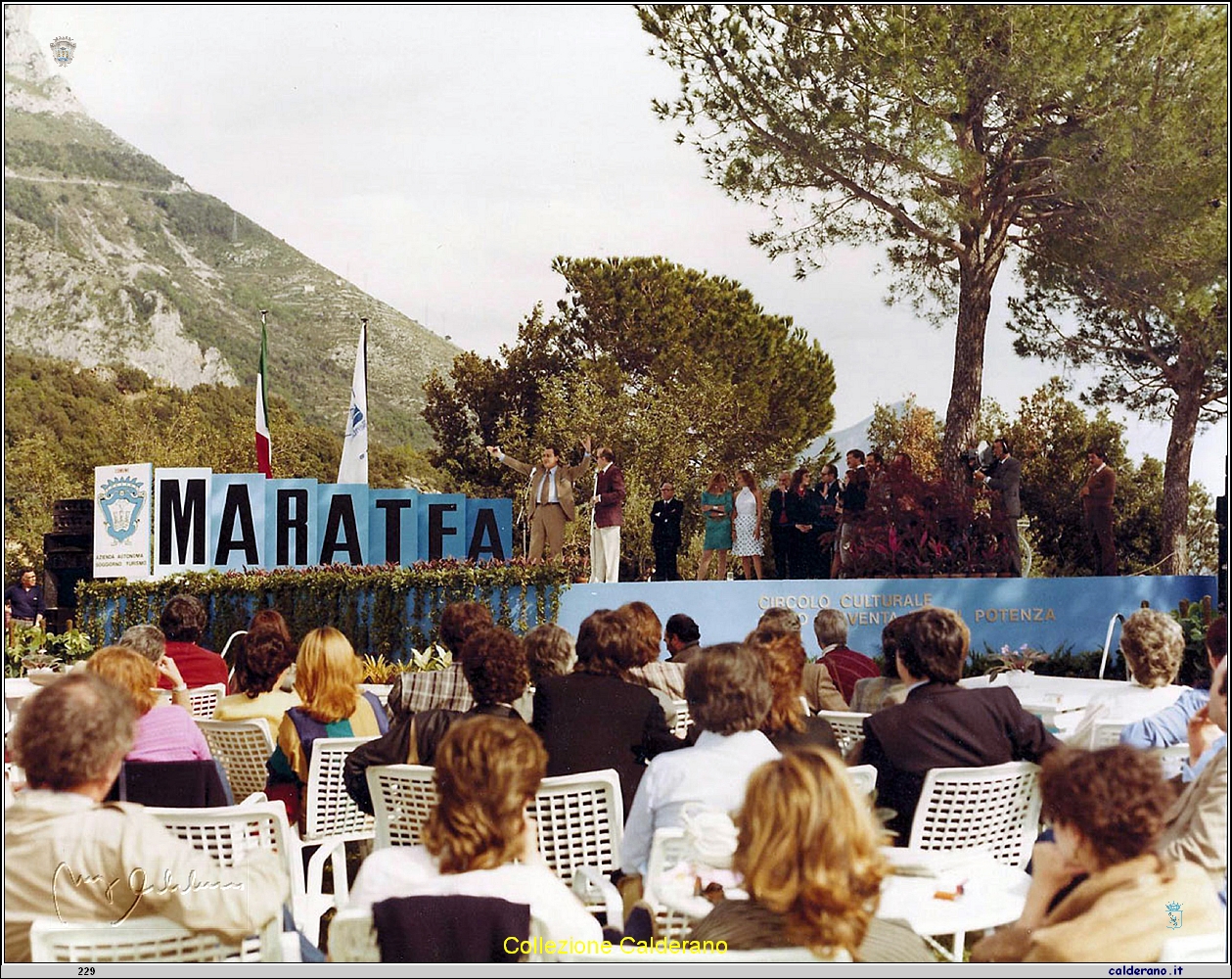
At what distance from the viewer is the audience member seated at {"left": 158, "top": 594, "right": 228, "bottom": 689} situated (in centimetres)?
540

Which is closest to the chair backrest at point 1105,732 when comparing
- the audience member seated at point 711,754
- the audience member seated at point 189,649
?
the audience member seated at point 711,754

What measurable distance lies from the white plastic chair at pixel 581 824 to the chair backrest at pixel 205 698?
2414 mm

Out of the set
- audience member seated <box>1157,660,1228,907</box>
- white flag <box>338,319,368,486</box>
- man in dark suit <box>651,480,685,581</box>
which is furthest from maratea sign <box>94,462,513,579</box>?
audience member seated <box>1157,660,1228,907</box>

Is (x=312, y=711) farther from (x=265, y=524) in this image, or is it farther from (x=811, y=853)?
(x=265, y=524)

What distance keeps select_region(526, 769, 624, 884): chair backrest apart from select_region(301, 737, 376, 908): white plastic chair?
0.66 meters

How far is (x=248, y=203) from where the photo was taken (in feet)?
163

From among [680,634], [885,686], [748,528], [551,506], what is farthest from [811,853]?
[748,528]

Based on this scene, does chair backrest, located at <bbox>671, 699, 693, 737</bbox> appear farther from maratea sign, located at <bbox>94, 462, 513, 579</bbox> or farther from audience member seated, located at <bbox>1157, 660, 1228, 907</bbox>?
maratea sign, located at <bbox>94, 462, 513, 579</bbox>

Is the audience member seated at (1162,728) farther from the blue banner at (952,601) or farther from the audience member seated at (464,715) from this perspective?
the blue banner at (952,601)

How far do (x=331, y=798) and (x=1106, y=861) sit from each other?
2.30 m

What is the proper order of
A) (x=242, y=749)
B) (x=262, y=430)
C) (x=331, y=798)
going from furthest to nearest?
(x=262, y=430), (x=242, y=749), (x=331, y=798)

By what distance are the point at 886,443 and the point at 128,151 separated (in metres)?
51.5

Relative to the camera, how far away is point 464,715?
321cm

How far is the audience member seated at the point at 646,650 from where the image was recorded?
354 cm
